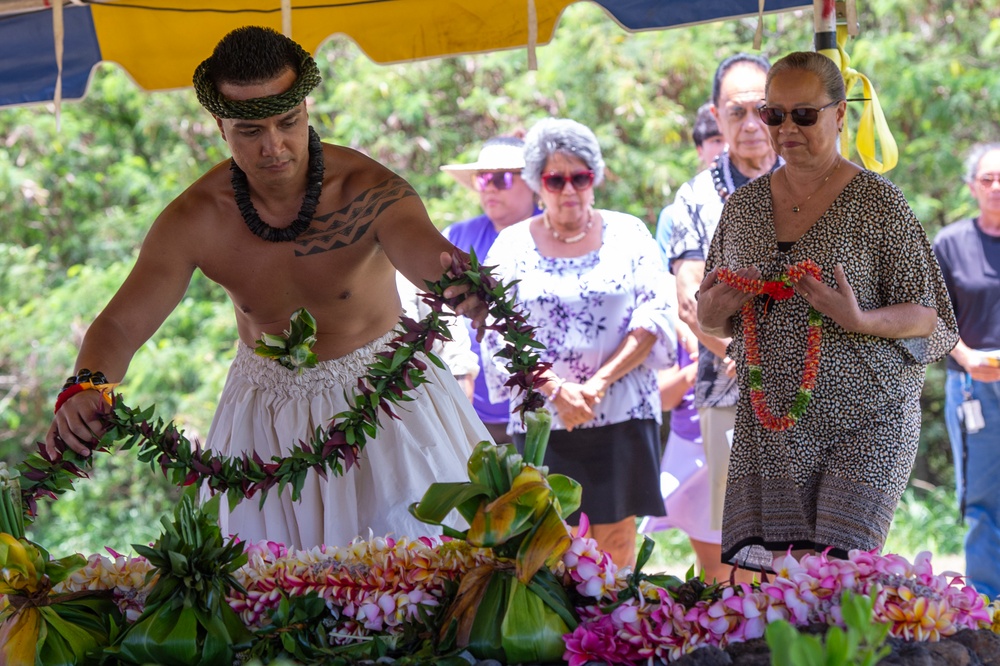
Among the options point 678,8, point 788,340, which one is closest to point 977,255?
point 678,8

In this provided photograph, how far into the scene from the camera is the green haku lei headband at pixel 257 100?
99.3 inches

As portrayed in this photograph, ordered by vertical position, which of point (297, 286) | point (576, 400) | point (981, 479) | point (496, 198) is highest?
point (496, 198)

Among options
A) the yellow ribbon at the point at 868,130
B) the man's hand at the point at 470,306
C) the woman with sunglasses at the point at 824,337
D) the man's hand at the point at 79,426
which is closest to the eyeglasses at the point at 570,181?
the yellow ribbon at the point at 868,130

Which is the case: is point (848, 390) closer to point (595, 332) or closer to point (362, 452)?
point (362, 452)

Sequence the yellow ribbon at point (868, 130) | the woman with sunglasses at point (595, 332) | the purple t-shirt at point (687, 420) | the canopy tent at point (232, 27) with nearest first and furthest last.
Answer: the yellow ribbon at point (868, 130)
the canopy tent at point (232, 27)
the woman with sunglasses at point (595, 332)
the purple t-shirt at point (687, 420)

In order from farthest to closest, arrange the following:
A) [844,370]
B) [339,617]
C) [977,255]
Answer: [977,255]
[844,370]
[339,617]

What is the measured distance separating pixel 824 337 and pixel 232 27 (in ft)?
8.70

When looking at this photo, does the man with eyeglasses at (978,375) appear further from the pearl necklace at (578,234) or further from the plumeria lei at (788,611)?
the plumeria lei at (788,611)

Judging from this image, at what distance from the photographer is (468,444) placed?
2953 mm

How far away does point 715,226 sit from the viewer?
405 centimetres

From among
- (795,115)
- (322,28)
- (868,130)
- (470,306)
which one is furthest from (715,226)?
(470,306)

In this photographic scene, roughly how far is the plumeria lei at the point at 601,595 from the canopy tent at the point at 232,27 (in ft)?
7.53

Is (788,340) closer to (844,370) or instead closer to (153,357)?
(844,370)

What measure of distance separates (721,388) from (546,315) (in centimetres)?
71
